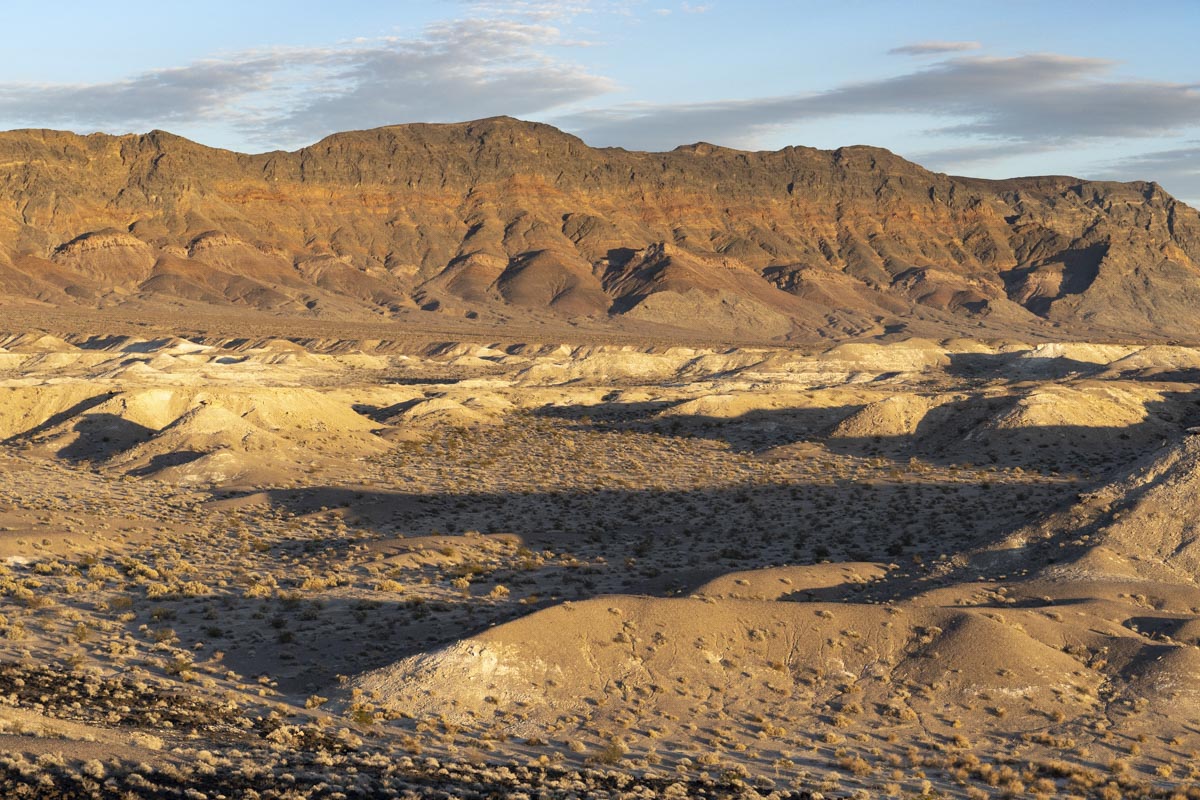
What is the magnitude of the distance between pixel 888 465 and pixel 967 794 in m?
33.2

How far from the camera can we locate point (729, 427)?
6125 centimetres

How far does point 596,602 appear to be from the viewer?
73.3ft

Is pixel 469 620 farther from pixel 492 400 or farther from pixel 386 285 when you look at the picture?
pixel 386 285

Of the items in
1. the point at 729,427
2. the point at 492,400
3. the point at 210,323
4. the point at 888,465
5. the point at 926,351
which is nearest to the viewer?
the point at 888,465

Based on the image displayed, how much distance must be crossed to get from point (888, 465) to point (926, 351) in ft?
207

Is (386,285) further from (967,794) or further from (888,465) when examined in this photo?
(967,794)

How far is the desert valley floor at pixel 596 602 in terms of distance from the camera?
17266 millimetres

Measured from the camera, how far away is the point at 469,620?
997 inches

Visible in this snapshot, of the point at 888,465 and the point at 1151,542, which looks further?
the point at 888,465

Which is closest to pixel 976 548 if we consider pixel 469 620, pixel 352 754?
pixel 469 620

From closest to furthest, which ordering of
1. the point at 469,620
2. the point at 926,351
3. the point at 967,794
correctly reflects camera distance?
the point at 967,794
the point at 469,620
the point at 926,351

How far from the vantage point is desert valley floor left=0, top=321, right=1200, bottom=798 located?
17.3m

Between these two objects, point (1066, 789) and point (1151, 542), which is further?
point (1151, 542)

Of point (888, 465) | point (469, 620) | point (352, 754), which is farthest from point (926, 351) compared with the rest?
point (352, 754)
